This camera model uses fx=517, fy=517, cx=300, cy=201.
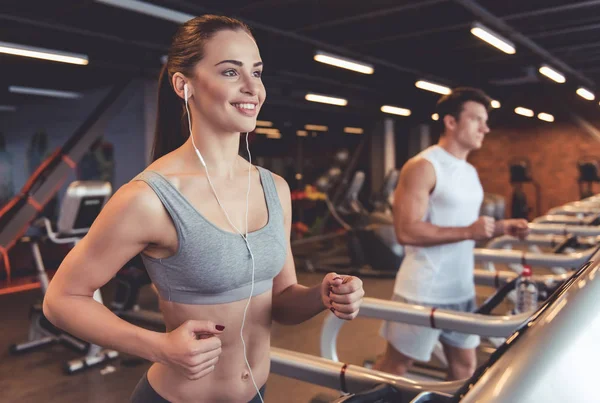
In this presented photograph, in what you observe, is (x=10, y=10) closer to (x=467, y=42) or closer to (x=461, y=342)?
(x=461, y=342)

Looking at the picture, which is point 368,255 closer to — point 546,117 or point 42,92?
point 42,92

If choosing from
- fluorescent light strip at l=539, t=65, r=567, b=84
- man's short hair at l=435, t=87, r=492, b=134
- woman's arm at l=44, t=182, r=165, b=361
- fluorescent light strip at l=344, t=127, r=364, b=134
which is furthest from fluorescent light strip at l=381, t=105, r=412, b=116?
woman's arm at l=44, t=182, r=165, b=361

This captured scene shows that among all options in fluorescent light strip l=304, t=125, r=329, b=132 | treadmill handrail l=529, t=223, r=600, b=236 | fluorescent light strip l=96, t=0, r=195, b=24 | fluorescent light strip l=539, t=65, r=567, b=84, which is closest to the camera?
treadmill handrail l=529, t=223, r=600, b=236

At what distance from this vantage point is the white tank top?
226cm

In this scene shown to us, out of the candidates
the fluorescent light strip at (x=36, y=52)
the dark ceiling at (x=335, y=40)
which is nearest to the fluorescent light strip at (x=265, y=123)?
the dark ceiling at (x=335, y=40)

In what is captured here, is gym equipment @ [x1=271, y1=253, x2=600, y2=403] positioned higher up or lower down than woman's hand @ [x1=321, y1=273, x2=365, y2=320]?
higher up

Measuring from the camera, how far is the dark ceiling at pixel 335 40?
543 cm

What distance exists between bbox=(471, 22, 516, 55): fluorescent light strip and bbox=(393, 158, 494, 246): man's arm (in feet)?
12.5

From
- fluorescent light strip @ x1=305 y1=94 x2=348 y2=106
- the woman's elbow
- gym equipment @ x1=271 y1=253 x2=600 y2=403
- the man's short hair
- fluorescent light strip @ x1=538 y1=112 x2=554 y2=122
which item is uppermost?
fluorescent light strip @ x1=538 y1=112 x2=554 y2=122

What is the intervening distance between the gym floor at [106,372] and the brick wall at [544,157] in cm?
990

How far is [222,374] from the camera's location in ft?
3.63

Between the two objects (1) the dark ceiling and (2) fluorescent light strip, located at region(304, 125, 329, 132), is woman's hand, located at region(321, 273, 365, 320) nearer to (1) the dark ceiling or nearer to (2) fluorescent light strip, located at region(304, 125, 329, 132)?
(1) the dark ceiling

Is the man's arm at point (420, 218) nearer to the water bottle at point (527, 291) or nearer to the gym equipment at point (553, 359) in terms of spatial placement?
the water bottle at point (527, 291)

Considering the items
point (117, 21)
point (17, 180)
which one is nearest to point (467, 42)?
point (117, 21)
